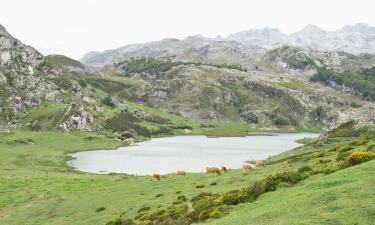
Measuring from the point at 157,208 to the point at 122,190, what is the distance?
17.6 metres

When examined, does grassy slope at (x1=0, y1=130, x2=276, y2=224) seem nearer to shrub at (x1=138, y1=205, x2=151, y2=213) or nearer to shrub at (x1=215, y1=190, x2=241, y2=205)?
shrub at (x1=138, y1=205, x2=151, y2=213)

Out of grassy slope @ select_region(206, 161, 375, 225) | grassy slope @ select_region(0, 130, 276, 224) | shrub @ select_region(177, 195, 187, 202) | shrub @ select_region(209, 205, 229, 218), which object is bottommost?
grassy slope @ select_region(0, 130, 276, 224)

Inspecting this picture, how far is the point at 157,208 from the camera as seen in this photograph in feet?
146

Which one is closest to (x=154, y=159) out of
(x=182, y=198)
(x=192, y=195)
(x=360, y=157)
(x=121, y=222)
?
(x=192, y=195)

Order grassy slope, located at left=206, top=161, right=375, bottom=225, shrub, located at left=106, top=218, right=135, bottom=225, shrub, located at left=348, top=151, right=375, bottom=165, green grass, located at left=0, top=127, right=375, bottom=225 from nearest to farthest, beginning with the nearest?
grassy slope, located at left=206, top=161, right=375, bottom=225, green grass, located at left=0, top=127, right=375, bottom=225, shrub, located at left=348, top=151, right=375, bottom=165, shrub, located at left=106, top=218, right=135, bottom=225

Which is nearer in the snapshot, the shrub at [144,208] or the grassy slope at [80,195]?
the shrub at [144,208]

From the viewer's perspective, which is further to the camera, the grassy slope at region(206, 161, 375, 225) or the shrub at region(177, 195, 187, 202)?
the shrub at region(177, 195, 187, 202)

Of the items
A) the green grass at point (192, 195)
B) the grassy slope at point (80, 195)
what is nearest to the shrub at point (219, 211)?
the green grass at point (192, 195)

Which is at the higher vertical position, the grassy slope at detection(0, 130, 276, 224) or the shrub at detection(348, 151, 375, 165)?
the shrub at detection(348, 151, 375, 165)

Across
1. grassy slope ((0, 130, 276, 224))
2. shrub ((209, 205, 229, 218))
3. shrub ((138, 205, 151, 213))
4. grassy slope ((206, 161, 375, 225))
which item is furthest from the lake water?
grassy slope ((206, 161, 375, 225))

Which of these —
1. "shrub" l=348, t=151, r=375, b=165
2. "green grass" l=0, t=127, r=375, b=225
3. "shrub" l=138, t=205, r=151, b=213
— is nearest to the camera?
"green grass" l=0, t=127, r=375, b=225

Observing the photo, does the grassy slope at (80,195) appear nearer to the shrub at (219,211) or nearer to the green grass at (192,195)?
the green grass at (192,195)

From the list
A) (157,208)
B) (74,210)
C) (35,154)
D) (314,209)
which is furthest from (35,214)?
(35,154)

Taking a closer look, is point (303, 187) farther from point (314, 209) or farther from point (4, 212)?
point (4, 212)
